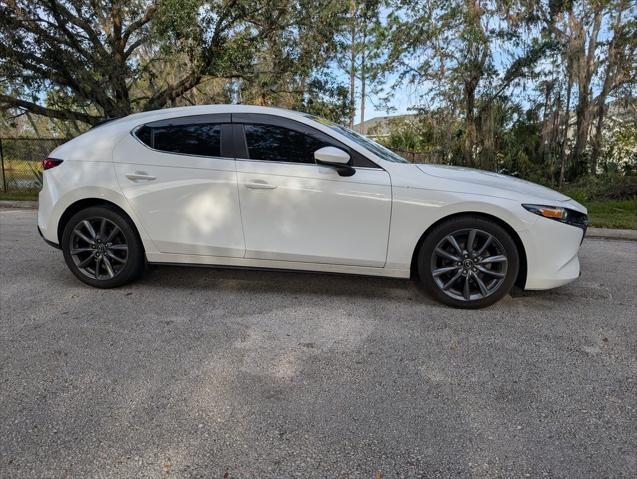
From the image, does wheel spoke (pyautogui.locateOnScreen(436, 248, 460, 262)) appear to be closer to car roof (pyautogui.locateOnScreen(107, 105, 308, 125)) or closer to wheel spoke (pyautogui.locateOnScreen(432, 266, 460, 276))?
wheel spoke (pyautogui.locateOnScreen(432, 266, 460, 276))

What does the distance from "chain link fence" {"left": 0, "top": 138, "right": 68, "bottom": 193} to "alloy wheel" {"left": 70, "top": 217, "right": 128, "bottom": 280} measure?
1006cm

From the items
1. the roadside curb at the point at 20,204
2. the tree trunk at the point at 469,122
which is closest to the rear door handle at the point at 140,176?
the roadside curb at the point at 20,204

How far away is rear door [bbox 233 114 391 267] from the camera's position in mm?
3703

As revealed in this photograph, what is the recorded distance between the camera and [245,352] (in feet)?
9.61

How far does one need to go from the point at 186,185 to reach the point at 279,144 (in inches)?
34.7

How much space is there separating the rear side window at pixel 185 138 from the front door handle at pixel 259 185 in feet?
1.39

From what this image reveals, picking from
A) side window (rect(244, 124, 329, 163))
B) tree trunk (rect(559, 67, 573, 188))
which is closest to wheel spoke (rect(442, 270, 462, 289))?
side window (rect(244, 124, 329, 163))

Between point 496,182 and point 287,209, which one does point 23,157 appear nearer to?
point 287,209

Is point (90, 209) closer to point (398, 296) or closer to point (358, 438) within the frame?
point (398, 296)

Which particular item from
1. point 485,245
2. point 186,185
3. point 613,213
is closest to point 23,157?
point 186,185

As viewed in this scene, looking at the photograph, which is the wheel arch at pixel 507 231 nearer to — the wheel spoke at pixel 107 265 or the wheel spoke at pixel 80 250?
the wheel spoke at pixel 107 265

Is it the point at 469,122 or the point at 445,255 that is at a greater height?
the point at 469,122

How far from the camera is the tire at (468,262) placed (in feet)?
11.9

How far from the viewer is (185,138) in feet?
13.3
